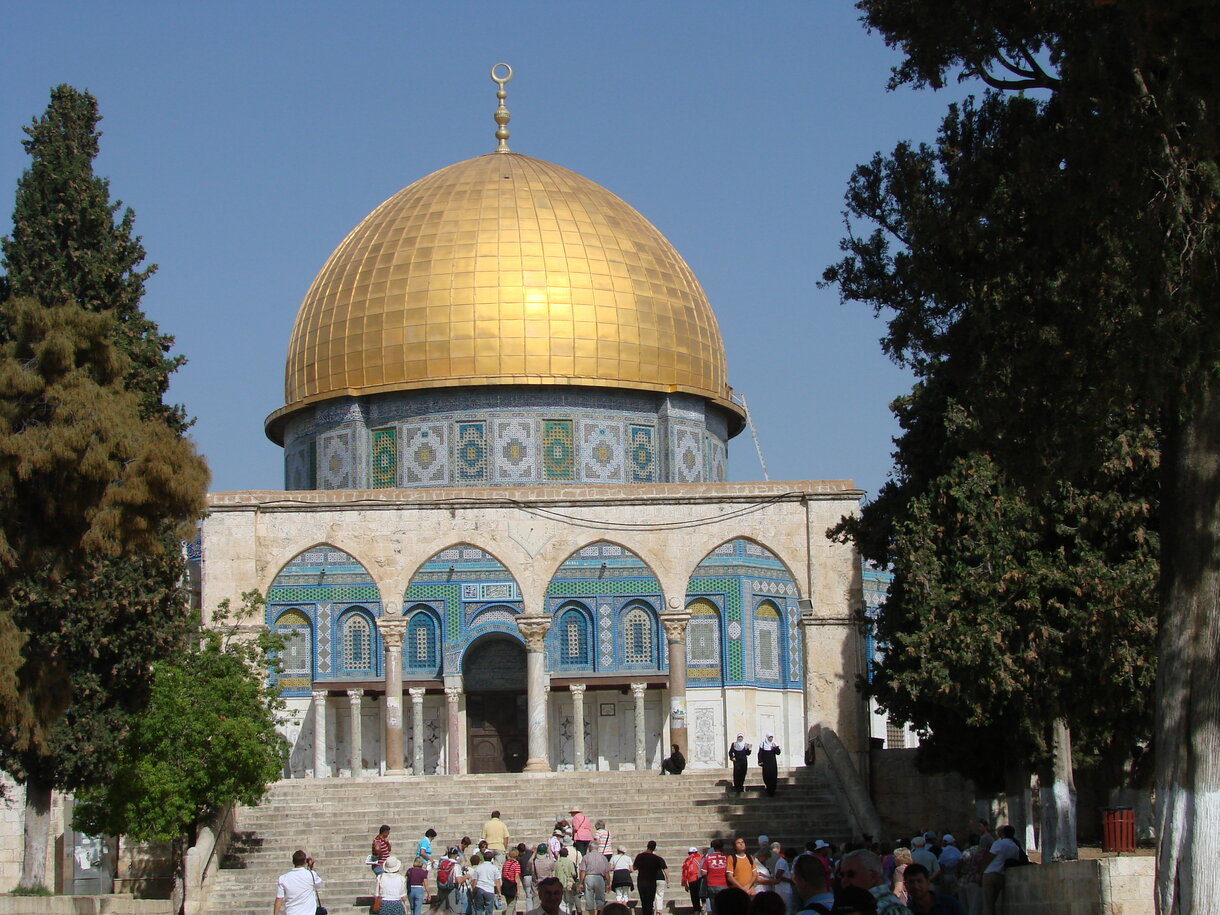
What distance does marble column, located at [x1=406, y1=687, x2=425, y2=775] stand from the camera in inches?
1121

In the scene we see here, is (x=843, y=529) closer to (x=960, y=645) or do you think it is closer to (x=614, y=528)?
(x=960, y=645)

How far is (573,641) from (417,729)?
2763 millimetres

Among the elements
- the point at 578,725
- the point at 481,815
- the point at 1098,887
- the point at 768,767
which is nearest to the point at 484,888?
the point at 1098,887

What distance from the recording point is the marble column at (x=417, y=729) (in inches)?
1121

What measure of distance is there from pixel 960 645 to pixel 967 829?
462cm

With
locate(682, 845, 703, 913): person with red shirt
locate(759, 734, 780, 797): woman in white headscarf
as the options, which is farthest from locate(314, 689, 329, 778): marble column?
locate(682, 845, 703, 913): person with red shirt

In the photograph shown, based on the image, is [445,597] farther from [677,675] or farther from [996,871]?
[996,871]

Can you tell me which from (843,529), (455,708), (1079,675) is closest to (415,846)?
(843,529)

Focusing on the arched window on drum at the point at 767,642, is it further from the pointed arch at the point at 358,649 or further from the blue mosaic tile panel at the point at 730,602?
the pointed arch at the point at 358,649

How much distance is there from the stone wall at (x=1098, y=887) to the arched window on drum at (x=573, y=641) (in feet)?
53.1

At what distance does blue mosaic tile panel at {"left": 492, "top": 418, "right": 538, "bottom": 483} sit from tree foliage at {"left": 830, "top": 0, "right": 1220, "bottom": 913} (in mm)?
16751

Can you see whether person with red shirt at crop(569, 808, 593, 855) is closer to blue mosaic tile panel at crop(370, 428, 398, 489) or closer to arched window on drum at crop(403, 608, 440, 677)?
arched window on drum at crop(403, 608, 440, 677)

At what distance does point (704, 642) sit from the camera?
2916cm

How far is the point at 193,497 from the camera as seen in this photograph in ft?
41.5
